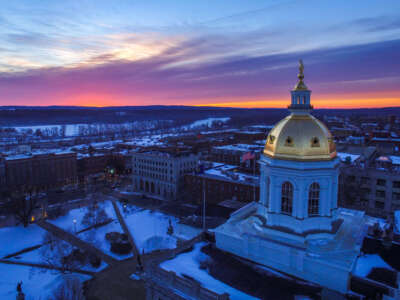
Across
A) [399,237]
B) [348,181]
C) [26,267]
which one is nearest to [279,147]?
[399,237]

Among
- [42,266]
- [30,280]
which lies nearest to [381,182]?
[42,266]

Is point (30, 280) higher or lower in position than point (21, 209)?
lower

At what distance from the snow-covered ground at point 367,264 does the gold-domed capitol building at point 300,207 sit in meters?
1.36

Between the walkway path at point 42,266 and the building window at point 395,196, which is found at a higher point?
the building window at point 395,196

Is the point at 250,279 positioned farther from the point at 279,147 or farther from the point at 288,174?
the point at 279,147

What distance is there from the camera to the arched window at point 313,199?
21125mm

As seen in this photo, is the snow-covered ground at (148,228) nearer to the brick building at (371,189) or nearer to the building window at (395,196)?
the brick building at (371,189)

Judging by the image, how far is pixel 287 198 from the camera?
2153 cm

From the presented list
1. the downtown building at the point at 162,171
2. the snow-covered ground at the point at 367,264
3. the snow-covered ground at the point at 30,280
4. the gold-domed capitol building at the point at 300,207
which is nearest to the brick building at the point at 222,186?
the downtown building at the point at 162,171

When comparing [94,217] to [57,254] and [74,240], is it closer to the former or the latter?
[74,240]

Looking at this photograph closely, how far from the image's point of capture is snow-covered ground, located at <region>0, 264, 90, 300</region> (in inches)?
1216

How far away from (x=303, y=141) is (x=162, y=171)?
2262 inches

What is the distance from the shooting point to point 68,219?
178 feet

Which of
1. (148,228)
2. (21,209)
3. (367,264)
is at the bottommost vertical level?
(148,228)
